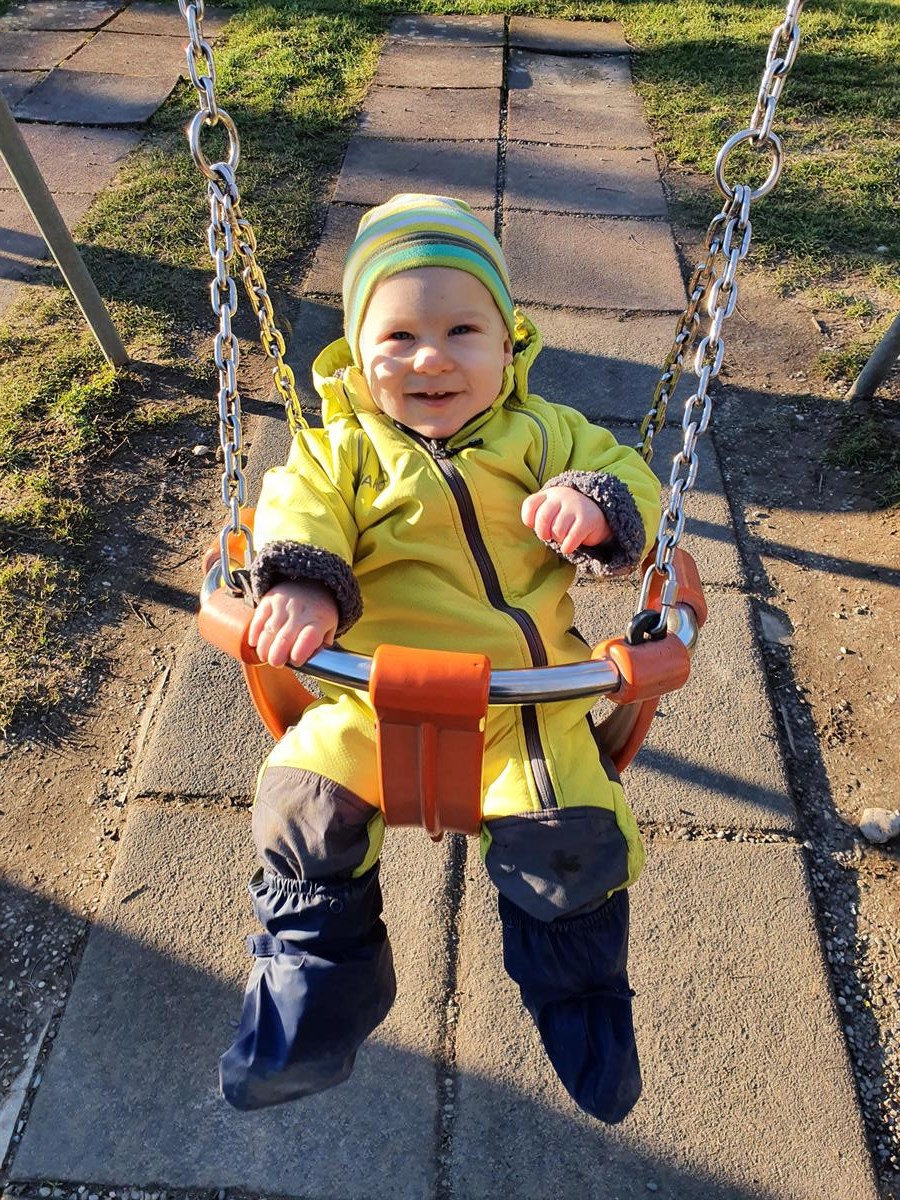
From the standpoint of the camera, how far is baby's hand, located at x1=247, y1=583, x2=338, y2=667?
1314 mm

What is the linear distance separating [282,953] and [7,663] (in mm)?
1319

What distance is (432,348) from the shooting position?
1.64m

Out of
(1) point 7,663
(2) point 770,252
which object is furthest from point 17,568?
(2) point 770,252

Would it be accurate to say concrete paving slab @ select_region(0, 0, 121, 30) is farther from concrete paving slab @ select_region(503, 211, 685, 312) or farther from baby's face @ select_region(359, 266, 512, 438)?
baby's face @ select_region(359, 266, 512, 438)

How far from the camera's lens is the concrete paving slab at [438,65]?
5375 mm

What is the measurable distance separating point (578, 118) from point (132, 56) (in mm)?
→ 2772

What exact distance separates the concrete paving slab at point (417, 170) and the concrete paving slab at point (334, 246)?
3.3 inches

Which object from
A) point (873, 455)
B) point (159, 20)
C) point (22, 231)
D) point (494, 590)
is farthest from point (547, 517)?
point (159, 20)

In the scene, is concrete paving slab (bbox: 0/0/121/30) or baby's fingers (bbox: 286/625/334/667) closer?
baby's fingers (bbox: 286/625/334/667)

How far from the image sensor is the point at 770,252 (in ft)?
13.2

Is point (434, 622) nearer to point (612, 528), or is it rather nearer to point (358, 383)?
point (612, 528)

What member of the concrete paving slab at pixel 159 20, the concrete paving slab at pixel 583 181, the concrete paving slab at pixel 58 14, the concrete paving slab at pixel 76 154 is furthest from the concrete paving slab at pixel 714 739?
the concrete paving slab at pixel 58 14

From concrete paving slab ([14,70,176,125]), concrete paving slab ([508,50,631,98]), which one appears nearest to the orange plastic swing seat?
concrete paving slab ([14,70,176,125])

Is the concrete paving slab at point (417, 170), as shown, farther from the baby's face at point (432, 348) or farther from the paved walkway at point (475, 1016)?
the baby's face at point (432, 348)
